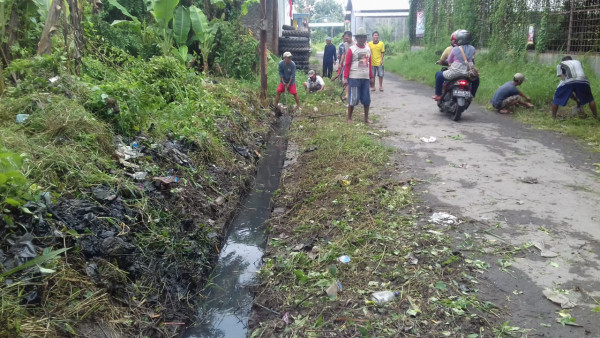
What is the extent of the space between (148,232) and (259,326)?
4.32ft

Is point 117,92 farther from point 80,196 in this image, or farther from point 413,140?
point 413,140

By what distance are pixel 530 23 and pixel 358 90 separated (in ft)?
22.3

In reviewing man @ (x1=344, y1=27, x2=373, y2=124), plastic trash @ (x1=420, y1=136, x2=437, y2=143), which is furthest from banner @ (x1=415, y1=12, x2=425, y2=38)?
plastic trash @ (x1=420, y1=136, x2=437, y2=143)

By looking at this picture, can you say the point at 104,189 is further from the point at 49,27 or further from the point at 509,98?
the point at 509,98

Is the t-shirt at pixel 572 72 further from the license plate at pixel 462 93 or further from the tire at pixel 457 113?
the tire at pixel 457 113

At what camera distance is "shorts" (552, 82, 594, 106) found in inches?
304

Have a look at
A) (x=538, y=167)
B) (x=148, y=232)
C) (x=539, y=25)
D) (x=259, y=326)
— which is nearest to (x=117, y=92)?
(x=148, y=232)

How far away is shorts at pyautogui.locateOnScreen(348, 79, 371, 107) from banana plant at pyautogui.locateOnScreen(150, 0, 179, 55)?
4.56 meters

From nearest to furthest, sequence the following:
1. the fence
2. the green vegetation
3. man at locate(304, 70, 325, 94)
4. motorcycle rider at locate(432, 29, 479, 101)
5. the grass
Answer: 1. the green vegetation
2. the grass
3. motorcycle rider at locate(432, 29, 479, 101)
4. the fence
5. man at locate(304, 70, 325, 94)

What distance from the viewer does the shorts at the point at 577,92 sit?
25.3 ft

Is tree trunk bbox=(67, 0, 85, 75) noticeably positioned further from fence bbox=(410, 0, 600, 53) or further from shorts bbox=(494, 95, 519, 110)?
fence bbox=(410, 0, 600, 53)

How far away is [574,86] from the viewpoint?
306 inches

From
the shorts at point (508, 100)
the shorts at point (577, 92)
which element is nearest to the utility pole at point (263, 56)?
the shorts at point (508, 100)

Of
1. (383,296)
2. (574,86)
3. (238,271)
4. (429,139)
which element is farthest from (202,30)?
(383,296)
